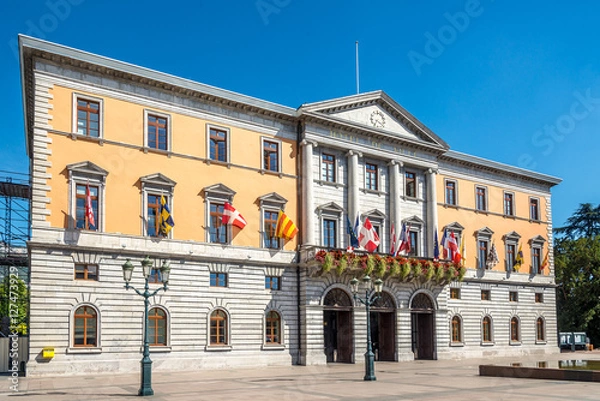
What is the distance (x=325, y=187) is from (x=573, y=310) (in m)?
31.2

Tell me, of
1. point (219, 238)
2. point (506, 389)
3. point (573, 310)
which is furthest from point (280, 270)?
point (573, 310)

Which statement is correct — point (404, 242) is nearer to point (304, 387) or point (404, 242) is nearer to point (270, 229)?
point (270, 229)

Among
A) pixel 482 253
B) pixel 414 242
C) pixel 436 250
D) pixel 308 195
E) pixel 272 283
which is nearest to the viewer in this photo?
pixel 272 283

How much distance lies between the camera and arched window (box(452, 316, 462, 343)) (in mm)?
48125

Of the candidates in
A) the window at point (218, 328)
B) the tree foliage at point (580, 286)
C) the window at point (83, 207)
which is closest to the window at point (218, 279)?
the window at point (218, 328)

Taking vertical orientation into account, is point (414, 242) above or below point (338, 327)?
above

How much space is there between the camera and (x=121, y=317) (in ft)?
108

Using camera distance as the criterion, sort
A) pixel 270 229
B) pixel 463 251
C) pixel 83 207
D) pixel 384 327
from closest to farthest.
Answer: pixel 83 207 → pixel 270 229 → pixel 384 327 → pixel 463 251

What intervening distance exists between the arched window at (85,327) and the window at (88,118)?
8.13 m

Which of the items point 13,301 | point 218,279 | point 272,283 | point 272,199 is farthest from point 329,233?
point 13,301

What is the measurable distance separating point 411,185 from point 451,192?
4.96m

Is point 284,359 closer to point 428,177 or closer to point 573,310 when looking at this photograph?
point 428,177

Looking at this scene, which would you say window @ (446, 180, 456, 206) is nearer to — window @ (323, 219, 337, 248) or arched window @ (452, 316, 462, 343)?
arched window @ (452, 316, 462, 343)

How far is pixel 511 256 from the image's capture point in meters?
53.3
